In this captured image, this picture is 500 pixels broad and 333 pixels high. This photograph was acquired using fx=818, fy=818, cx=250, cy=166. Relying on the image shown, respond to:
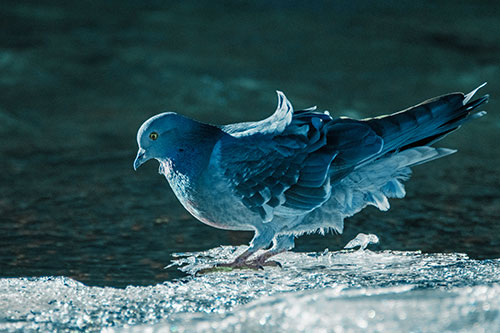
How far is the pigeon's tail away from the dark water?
2.36 feet

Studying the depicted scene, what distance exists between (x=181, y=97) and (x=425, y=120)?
367cm

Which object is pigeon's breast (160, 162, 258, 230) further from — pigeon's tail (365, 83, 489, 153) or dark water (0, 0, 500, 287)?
pigeon's tail (365, 83, 489, 153)

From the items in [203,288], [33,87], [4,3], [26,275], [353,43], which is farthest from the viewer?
[4,3]

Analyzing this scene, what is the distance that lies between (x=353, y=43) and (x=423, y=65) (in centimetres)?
76

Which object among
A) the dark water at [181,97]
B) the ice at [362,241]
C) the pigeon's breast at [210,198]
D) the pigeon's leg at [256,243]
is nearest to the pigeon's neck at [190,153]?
the pigeon's breast at [210,198]

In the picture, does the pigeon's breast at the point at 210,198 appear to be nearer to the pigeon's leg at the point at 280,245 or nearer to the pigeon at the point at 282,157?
the pigeon at the point at 282,157

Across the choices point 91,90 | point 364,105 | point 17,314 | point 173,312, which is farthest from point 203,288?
point 91,90

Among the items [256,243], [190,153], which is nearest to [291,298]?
[256,243]

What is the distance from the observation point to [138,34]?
792 centimetres

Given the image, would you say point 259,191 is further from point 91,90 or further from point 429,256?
point 91,90

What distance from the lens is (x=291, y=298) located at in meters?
2.58

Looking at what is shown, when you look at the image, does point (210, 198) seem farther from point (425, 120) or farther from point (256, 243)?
point (425, 120)

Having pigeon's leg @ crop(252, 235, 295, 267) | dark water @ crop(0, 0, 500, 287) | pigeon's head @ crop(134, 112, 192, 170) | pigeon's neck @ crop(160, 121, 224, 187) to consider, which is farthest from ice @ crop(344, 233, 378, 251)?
pigeon's head @ crop(134, 112, 192, 170)

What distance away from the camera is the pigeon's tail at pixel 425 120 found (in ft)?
11.1
